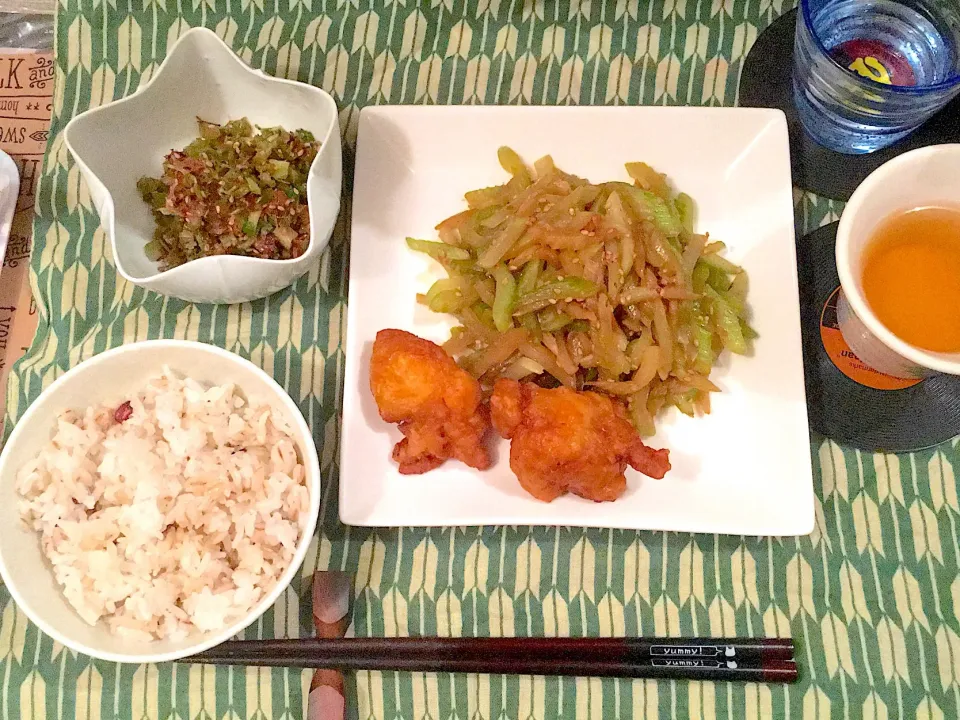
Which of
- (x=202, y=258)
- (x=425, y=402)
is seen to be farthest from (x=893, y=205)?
(x=202, y=258)

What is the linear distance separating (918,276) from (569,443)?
0.83 m

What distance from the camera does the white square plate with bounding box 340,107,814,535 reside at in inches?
62.3

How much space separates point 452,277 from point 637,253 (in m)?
0.42

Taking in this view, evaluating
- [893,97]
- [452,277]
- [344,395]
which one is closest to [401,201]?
[452,277]

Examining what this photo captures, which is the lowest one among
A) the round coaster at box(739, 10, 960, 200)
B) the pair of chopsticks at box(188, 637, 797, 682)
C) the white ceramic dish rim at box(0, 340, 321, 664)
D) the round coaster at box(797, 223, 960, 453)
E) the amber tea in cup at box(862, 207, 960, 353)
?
the pair of chopsticks at box(188, 637, 797, 682)

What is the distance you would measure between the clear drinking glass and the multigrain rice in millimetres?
1453

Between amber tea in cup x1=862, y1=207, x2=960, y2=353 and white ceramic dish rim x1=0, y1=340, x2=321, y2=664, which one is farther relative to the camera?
amber tea in cup x1=862, y1=207, x2=960, y2=353

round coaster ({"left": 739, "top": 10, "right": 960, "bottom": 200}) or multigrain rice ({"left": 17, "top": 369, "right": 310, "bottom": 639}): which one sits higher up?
round coaster ({"left": 739, "top": 10, "right": 960, "bottom": 200})

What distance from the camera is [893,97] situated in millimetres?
1602

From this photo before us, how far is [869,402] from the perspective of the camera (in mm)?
1724

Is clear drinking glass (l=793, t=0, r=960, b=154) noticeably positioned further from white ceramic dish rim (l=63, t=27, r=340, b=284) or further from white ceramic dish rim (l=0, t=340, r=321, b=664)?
white ceramic dish rim (l=0, t=340, r=321, b=664)

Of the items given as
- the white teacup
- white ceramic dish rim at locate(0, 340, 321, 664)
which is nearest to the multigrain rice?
white ceramic dish rim at locate(0, 340, 321, 664)

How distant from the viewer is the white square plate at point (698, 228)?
158 centimetres

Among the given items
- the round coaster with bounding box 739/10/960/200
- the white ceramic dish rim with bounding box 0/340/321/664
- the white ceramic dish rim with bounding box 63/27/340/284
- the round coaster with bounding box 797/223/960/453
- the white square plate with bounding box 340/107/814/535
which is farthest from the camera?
the round coaster with bounding box 739/10/960/200
